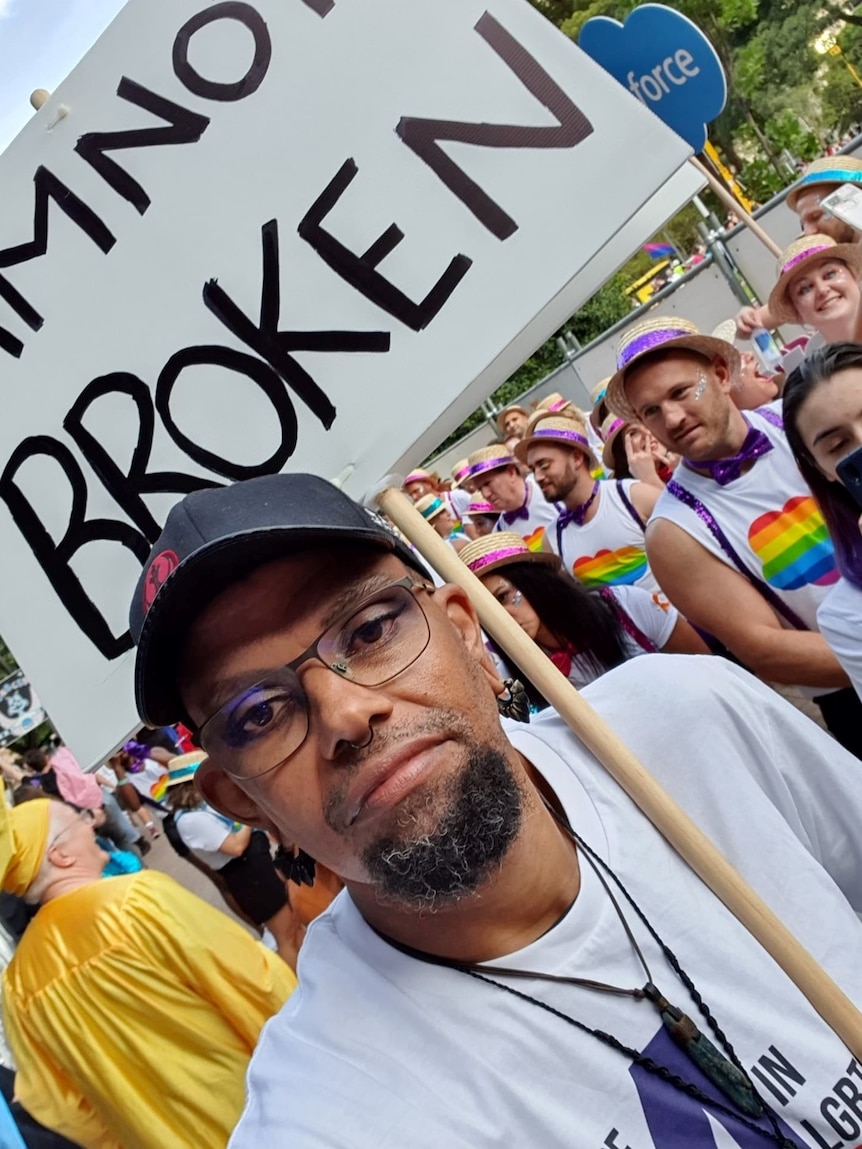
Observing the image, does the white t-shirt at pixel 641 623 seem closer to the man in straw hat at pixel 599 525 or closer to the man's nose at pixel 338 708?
the man in straw hat at pixel 599 525

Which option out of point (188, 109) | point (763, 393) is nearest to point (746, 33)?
point (763, 393)

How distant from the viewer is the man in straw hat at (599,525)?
156 inches

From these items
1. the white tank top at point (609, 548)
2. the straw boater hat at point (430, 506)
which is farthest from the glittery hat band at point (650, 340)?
the straw boater hat at point (430, 506)

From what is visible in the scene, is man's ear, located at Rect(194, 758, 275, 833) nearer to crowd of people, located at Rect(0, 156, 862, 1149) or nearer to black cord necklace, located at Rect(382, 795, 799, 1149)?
crowd of people, located at Rect(0, 156, 862, 1149)

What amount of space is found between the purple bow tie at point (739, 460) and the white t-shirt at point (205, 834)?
A: 3.32 metres

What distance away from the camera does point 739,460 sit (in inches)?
107

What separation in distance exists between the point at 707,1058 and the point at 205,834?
3.90 metres

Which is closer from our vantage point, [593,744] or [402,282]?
[593,744]

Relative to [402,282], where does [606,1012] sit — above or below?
below

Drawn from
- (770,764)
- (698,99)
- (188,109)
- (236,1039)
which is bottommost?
(236,1039)

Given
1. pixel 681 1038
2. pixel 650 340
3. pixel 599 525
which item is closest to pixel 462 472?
pixel 599 525

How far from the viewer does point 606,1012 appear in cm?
121

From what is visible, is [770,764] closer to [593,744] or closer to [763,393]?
[593,744]

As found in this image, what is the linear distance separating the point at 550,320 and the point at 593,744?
0.75m
